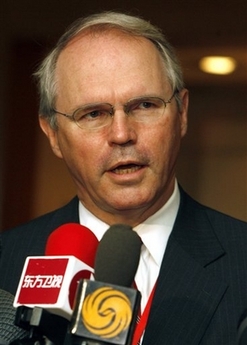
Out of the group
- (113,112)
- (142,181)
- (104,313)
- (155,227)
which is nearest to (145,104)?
(113,112)

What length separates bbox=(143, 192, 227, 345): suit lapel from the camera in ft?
8.86

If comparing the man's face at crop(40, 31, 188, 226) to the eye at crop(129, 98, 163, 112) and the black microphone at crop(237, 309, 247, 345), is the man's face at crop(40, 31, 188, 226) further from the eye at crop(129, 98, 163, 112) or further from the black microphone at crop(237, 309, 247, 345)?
the black microphone at crop(237, 309, 247, 345)

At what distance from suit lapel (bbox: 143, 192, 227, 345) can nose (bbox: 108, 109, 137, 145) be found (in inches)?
12.8

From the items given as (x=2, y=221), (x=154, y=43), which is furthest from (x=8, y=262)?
(x=2, y=221)

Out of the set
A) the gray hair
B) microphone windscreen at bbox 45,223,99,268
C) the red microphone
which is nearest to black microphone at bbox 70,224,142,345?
the red microphone

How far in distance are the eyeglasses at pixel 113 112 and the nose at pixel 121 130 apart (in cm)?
2

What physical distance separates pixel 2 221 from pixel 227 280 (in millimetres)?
2113

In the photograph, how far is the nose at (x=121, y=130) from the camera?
2.77m

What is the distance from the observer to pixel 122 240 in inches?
79.6

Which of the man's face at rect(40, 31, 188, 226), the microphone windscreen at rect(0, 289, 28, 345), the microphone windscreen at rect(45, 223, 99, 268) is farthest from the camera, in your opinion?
the man's face at rect(40, 31, 188, 226)

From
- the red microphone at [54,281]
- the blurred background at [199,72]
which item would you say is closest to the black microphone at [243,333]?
the red microphone at [54,281]

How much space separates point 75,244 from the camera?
2271 mm

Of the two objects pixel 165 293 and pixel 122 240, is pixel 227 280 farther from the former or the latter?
pixel 122 240

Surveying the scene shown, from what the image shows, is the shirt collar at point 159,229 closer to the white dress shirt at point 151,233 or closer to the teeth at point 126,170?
the white dress shirt at point 151,233
